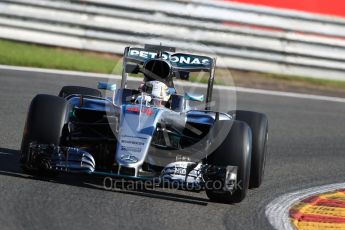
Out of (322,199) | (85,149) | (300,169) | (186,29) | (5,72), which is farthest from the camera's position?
(186,29)

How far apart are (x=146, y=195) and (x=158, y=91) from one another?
1.29 metres

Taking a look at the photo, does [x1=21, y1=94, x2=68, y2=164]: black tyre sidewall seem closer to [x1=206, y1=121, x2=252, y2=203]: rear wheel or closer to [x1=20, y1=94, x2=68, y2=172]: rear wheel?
[x1=20, y1=94, x2=68, y2=172]: rear wheel

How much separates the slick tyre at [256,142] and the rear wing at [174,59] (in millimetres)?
562

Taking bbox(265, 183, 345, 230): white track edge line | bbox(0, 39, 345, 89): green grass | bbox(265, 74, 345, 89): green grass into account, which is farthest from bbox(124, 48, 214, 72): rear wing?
bbox(265, 74, 345, 89): green grass

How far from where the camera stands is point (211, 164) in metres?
8.07

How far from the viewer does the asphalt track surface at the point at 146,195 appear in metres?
6.93

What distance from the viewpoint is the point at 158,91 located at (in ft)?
29.1

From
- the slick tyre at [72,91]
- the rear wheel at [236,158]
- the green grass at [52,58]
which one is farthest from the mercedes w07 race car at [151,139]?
the green grass at [52,58]

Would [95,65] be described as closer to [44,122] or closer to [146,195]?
[44,122]

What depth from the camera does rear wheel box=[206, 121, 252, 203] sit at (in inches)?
311

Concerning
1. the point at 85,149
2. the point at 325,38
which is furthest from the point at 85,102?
the point at 325,38

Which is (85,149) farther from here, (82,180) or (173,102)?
(173,102)

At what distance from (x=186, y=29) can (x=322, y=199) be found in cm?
801

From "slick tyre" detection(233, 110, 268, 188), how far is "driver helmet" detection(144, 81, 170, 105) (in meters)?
0.72
